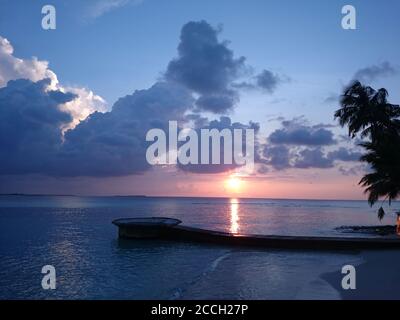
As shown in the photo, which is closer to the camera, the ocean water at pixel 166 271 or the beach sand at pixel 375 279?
the beach sand at pixel 375 279

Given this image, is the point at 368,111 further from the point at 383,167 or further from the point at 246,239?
the point at 246,239

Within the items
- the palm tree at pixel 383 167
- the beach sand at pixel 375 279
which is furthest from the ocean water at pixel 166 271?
the palm tree at pixel 383 167

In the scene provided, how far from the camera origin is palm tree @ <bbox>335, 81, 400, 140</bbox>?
3550cm

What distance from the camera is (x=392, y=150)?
30203 millimetres

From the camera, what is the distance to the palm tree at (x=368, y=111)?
35500 mm

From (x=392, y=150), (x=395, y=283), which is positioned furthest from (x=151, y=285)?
(x=392, y=150)

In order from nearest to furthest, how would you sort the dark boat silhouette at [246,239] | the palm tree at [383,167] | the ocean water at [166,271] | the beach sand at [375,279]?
the beach sand at [375,279]
the ocean water at [166,271]
the dark boat silhouette at [246,239]
the palm tree at [383,167]

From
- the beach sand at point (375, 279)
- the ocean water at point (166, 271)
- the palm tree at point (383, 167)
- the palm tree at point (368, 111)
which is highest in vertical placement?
the palm tree at point (368, 111)

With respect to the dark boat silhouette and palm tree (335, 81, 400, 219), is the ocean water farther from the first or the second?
palm tree (335, 81, 400, 219)

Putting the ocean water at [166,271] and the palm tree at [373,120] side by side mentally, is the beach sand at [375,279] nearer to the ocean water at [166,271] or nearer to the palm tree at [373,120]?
the ocean water at [166,271]

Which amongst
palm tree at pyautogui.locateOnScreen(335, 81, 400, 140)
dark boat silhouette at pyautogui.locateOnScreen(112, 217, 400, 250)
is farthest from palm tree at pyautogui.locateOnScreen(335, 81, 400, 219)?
dark boat silhouette at pyautogui.locateOnScreen(112, 217, 400, 250)

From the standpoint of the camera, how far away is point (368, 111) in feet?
116

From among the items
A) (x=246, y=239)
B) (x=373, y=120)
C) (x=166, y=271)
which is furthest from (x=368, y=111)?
(x=166, y=271)
